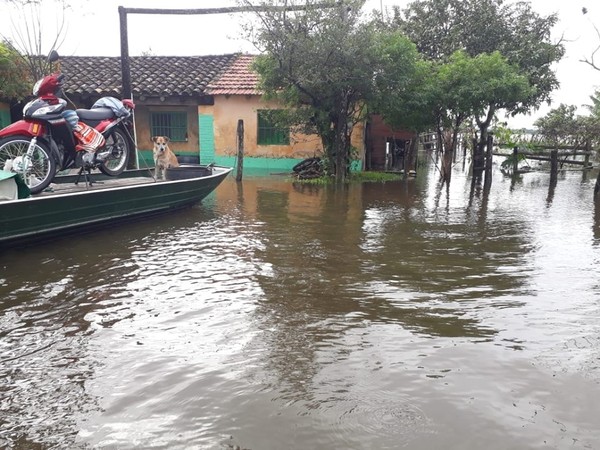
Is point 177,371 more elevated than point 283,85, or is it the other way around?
point 283,85

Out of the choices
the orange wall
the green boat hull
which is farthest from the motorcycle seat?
the orange wall

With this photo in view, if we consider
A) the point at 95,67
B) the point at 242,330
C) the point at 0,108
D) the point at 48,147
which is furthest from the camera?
the point at 95,67

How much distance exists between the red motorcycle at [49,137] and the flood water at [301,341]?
1.24 m

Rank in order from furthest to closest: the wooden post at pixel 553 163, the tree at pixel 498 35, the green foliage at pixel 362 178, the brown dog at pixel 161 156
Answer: the tree at pixel 498 35 < the wooden post at pixel 553 163 < the green foliage at pixel 362 178 < the brown dog at pixel 161 156

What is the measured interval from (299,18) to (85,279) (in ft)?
31.0

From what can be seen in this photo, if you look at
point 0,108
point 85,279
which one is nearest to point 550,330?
point 85,279

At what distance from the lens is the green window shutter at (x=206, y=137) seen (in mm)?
18516

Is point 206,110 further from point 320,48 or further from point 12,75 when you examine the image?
point 320,48

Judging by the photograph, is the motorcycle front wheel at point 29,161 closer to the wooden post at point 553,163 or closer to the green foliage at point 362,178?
the green foliage at point 362,178

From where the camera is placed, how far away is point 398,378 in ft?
11.6

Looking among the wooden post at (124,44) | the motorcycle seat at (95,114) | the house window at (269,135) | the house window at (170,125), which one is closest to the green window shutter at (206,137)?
the house window at (170,125)

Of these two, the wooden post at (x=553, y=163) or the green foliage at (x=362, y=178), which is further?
the wooden post at (x=553, y=163)

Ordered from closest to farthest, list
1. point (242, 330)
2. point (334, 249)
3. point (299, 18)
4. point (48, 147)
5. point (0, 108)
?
point (242, 330) → point (334, 249) → point (48, 147) → point (299, 18) → point (0, 108)

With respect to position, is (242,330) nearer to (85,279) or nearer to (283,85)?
(85,279)
